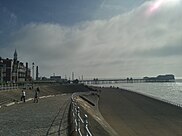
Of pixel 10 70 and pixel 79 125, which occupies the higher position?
pixel 10 70

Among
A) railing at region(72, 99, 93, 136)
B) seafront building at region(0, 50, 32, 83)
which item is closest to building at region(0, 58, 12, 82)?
seafront building at region(0, 50, 32, 83)

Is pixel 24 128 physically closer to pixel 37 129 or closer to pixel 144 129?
pixel 37 129

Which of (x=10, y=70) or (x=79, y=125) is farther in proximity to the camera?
(x=10, y=70)

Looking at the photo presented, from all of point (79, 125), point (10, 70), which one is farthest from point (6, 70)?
point (79, 125)

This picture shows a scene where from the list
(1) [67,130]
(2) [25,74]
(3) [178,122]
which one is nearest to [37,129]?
(1) [67,130]

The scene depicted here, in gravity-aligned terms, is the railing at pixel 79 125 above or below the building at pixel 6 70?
below

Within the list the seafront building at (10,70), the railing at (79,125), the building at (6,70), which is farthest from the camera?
the building at (6,70)

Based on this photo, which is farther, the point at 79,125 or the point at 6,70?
the point at 6,70

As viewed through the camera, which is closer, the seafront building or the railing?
the railing

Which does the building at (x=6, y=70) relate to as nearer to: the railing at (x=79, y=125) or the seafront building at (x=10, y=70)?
the seafront building at (x=10, y=70)

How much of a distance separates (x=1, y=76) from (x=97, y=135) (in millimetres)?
100838

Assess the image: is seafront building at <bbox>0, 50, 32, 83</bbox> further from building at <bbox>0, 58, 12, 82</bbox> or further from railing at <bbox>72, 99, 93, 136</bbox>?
railing at <bbox>72, 99, 93, 136</bbox>

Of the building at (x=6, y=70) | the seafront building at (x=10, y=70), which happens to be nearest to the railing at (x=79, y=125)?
the seafront building at (x=10, y=70)

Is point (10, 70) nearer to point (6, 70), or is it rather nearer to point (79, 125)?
point (6, 70)
